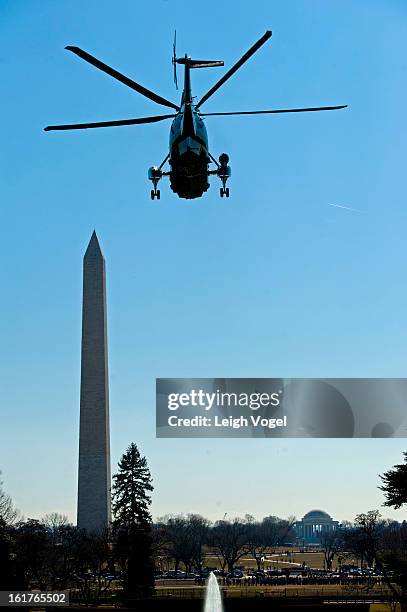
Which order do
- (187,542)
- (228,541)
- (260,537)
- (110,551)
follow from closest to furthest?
(110,551), (187,542), (228,541), (260,537)

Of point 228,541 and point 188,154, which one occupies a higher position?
point 188,154

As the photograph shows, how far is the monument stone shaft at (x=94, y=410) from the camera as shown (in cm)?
6556

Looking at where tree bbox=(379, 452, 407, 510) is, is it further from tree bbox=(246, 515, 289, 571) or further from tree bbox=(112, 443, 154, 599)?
tree bbox=(246, 515, 289, 571)

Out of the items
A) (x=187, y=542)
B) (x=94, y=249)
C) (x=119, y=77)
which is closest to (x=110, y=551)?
(x=94, y=249)

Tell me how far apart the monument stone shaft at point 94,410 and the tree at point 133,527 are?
A: 1.40m

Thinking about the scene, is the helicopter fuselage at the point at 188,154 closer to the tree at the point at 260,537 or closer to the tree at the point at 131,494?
the tree at the point at 131,494

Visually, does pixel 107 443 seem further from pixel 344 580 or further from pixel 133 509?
pixel 344 580

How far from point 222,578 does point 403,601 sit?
133 feet

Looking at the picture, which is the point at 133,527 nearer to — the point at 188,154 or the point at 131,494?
the point at 131,494

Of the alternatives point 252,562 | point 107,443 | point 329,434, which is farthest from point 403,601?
point 252,562

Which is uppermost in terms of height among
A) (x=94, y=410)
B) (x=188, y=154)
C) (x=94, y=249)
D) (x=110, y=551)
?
(x=94, y=249)

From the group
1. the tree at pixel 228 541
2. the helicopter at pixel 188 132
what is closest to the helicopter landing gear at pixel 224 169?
the helicopter at pixel 188 132

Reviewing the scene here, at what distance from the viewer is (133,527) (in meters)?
64.0

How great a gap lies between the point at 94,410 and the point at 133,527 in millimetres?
8261
